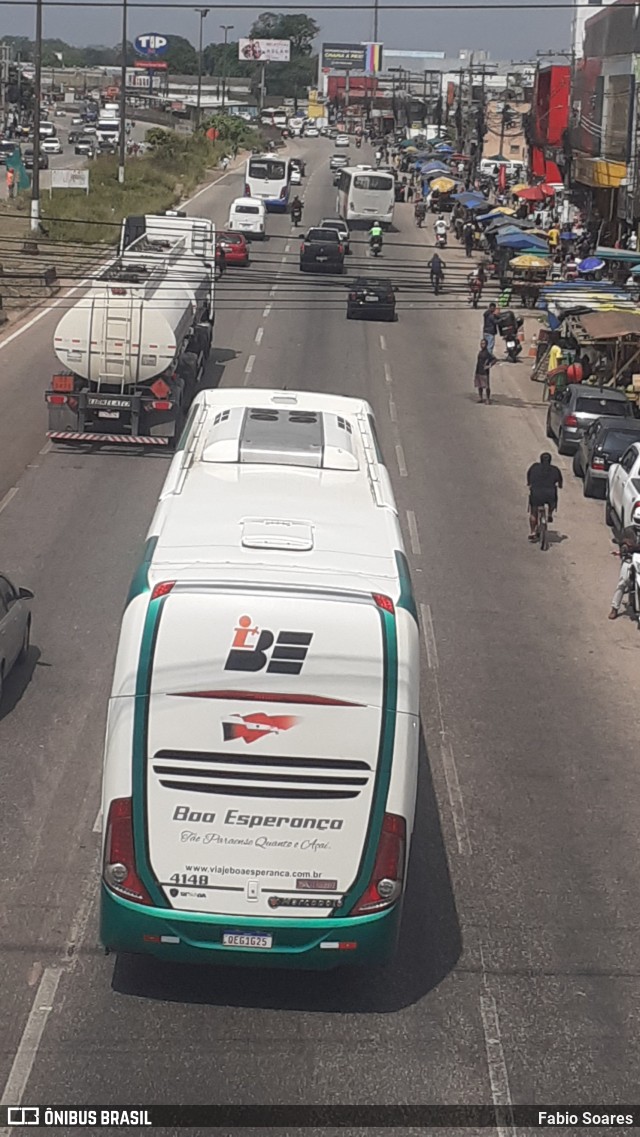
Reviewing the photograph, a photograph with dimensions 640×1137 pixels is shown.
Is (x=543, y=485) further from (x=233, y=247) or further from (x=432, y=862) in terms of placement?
(x=233, y=247)

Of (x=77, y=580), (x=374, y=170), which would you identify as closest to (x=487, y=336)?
(x=77, y=580)

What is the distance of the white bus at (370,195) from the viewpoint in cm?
6638

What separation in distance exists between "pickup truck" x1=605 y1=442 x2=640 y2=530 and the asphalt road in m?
0.58

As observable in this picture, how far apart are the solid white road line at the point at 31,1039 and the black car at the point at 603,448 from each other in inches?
690

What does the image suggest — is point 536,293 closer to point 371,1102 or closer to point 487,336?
point 487,336

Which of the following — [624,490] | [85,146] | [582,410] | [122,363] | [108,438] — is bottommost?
[108,438]

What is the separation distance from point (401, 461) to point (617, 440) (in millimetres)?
4236

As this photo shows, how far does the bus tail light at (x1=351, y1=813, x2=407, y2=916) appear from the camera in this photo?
9.20 m

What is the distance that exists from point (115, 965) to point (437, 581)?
10893mm

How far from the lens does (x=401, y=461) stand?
27.8 m

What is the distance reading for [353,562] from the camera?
10070 millimetres

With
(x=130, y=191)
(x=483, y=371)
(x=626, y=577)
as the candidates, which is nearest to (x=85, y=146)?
(x=130, y=191)

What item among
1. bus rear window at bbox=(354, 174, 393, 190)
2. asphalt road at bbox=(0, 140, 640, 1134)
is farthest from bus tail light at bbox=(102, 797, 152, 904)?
bus rear window at bbox=(354, 174, 393, 190)

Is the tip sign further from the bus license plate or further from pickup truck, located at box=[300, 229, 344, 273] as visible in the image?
the bus license plate
